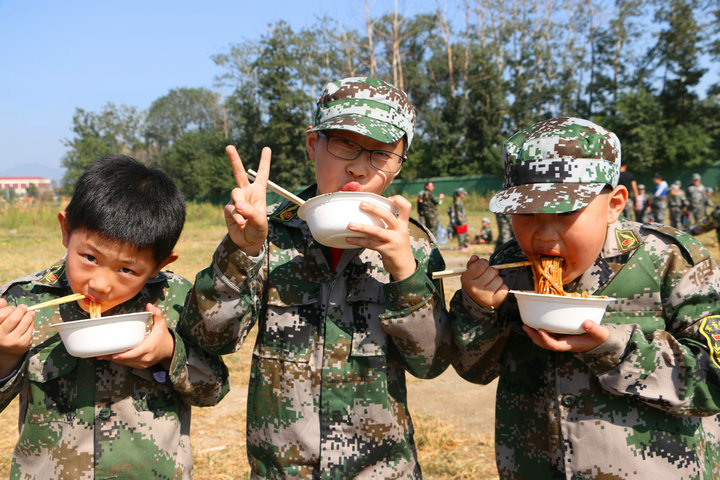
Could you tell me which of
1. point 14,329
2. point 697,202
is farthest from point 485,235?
point 14,329

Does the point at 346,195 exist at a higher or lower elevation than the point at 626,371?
higher

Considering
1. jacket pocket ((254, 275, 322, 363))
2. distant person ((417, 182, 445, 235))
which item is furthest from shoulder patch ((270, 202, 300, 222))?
distant person ((417, 182, 445, 235))

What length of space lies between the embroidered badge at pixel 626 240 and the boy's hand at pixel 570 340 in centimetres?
41

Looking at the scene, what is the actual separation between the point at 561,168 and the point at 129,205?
4.95ft

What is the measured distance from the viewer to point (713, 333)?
1.75 meters

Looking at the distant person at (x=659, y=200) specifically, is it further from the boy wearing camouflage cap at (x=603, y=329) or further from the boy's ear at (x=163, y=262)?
the boy's ear at (x=163, y=262)

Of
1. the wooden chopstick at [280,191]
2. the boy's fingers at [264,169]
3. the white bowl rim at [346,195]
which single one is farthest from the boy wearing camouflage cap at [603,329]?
the boy's fingers at [264,169]

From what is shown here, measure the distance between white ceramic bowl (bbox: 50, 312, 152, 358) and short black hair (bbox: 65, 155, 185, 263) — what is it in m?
0.37

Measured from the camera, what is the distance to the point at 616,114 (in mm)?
41594

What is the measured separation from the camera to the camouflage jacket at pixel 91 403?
2.01m

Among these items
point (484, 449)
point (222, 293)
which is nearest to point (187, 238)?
point (484, 449)

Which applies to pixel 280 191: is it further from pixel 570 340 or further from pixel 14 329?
→ pixel 570 340

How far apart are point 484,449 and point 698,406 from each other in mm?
2462

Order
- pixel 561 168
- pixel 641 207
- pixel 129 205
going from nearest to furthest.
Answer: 1. pixel 561 168
2. pixel 129 205
3. pixel 641 207
